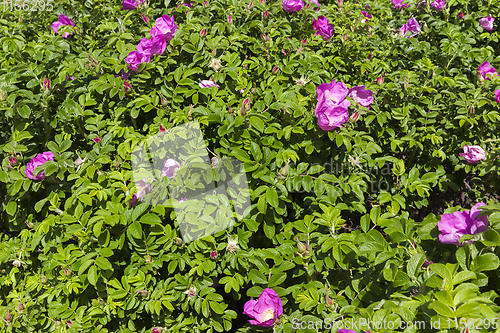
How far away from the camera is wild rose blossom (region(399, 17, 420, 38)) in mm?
2643

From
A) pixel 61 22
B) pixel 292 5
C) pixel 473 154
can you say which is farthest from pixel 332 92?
pixel 61 22

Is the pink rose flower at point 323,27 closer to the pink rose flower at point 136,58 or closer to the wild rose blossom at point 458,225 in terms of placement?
the pink rose flower at point 136,58

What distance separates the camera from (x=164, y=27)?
1.85 m

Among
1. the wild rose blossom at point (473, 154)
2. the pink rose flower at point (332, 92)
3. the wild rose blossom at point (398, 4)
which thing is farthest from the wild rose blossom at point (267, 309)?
the wild rose blossom at point (398, 4)

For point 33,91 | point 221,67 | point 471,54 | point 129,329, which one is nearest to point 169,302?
point 129,329

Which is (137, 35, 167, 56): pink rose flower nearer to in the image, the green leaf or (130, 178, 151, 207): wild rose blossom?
(130, 178, 151, 207): wild rose blossom

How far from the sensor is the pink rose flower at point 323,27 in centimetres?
241

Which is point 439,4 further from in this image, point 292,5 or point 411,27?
point 292,5

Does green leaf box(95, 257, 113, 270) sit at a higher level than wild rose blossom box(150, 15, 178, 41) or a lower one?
lower

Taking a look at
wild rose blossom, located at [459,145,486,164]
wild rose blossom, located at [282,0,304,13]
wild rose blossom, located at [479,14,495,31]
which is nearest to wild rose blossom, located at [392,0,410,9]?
wild rose blossom, located at [479,14,495,31]

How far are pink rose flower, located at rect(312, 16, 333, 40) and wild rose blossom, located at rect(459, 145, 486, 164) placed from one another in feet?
3.91

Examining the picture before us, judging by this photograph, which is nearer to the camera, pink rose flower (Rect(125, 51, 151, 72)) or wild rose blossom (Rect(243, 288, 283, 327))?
wild rose blossom (Rect(243, 288, 283, 327))

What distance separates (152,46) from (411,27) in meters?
2.03

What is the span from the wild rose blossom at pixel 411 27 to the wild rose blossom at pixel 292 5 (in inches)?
36.2
